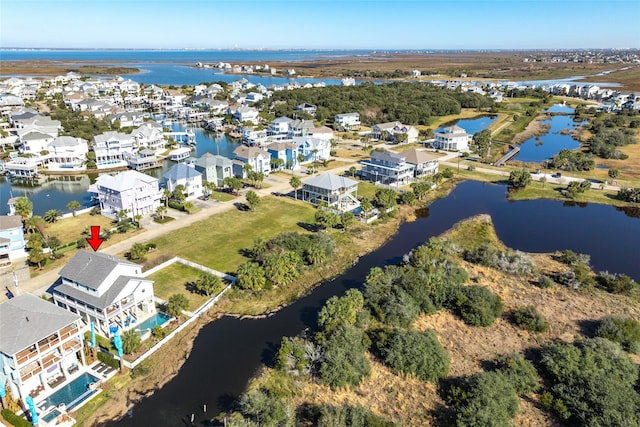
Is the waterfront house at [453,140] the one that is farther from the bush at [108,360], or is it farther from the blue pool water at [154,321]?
the bush at [108,360]

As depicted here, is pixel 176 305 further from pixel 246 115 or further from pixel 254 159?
pixel 246 115

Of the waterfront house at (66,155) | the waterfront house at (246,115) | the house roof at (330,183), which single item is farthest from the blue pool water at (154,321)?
the waterfront house at (246,115)

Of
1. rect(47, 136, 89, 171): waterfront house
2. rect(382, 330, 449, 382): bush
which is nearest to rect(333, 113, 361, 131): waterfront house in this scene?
rect(47, 136, 89, 171): waterfront house

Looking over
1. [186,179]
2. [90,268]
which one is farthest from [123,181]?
[90,268]

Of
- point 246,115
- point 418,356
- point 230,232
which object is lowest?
point 230,232

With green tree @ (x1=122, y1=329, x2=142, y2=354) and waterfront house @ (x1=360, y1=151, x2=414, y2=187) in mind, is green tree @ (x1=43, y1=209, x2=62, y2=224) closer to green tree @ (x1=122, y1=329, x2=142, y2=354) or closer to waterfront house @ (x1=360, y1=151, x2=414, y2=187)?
green tree @ (x1=122, y1=329, x2=142, y2=354)

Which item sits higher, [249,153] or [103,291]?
[249,153]
